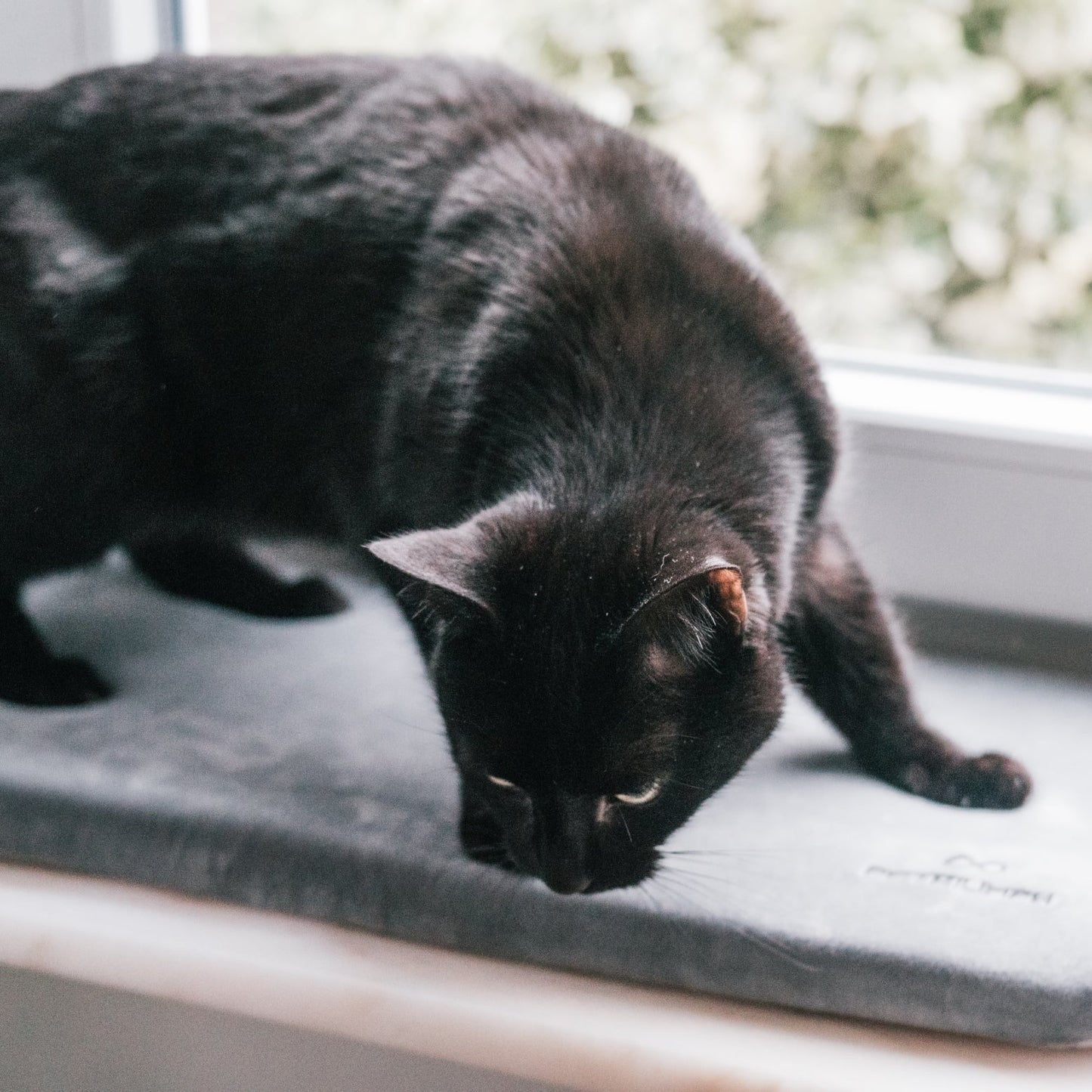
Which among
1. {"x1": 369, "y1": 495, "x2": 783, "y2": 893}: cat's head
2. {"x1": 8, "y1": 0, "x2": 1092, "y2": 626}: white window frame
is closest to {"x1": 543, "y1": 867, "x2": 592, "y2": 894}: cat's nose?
{"x1": 369, "y1": 495, "x2": 783, "y2": 893}: cat's head

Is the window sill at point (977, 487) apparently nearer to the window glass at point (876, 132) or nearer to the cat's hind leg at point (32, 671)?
the window glass at point (876, 132)

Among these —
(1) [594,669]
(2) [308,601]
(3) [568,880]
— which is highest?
(1) [594,669]

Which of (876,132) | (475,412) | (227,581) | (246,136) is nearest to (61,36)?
(246,136)

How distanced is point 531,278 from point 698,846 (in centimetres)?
39

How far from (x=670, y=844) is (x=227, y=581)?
0.55 m

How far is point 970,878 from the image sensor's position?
81 cm

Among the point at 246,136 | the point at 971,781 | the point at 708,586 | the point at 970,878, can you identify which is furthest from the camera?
the point at 246,136

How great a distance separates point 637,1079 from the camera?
0.70 metres

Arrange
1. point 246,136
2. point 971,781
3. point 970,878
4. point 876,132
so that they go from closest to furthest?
point 970,878, point 971,781, point 246,136, point 876,132

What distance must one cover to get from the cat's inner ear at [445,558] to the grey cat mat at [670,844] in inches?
8.2

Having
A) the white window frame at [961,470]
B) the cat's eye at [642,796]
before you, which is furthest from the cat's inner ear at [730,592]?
the white window frame at [961,470]

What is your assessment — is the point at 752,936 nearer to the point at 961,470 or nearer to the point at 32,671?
the point at 961,470

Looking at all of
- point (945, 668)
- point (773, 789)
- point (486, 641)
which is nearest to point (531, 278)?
point (486, 641)

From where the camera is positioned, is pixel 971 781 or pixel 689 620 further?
pixel 971 781
